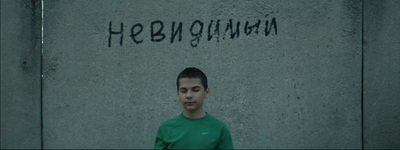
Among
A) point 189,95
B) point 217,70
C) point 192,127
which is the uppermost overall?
point 217,70

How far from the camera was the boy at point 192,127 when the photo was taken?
2.23 meters

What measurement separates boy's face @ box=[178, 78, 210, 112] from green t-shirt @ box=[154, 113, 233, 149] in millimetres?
105

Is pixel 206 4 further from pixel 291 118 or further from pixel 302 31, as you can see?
pixel 291 118

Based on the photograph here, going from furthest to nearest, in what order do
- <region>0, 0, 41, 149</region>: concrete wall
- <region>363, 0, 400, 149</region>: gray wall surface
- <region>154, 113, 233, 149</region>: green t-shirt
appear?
<region>0, 0, 41, 149</region>: concrete wall → <region>363, 0, 400, 149</region>: gray wall surface → <region>154, 113, 233, 149</region>: green t-shirt

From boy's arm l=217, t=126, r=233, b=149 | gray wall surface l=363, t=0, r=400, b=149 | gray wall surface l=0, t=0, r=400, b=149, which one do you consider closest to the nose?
boy's arm l=217, t=126, r=233, b=149

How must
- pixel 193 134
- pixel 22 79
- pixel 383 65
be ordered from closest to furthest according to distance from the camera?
pixel 193 134 < pixel 383 65 < pixel 22 79

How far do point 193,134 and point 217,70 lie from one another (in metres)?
1.28

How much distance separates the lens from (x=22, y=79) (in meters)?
3.53

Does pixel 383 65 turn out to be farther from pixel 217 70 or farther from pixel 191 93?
pixel 191 93

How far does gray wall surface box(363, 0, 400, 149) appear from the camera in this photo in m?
3.32

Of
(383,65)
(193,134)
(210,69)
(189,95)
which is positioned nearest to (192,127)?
(193,134)

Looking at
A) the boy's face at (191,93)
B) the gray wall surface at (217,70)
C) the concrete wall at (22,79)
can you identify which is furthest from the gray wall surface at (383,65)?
the concrete wall at (22,79)

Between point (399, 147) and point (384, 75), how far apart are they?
0.76 metres

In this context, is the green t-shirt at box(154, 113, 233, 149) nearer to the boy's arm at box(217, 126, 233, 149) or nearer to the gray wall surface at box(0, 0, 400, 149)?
the boy's arm at box(217, 126, 233, 149)
